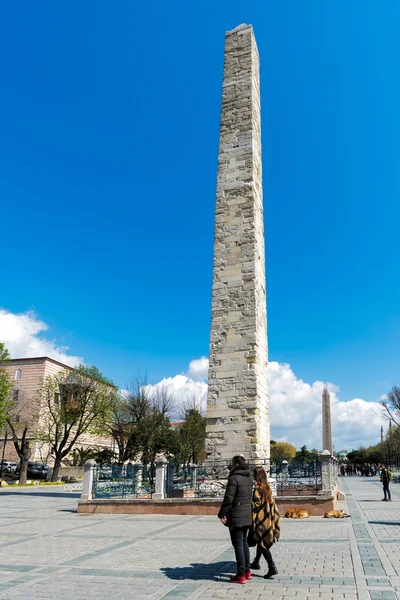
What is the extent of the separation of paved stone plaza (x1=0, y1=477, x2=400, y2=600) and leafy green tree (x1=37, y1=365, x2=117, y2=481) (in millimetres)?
25429

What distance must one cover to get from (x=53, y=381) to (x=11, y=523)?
28729 millimetres

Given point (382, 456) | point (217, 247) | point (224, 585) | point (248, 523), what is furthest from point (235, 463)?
point (382, 456)

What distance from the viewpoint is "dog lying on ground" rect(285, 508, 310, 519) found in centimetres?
1375

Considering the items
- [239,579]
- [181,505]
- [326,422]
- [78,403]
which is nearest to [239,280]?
[181,505]

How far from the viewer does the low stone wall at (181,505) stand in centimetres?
1430

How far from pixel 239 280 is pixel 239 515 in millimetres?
11641

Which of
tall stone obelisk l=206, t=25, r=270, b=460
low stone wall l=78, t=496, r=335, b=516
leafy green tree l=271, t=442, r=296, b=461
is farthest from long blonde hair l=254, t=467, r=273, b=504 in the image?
leafy green tree l=271, t=442, r=296, b=461

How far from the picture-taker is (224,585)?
632 cm

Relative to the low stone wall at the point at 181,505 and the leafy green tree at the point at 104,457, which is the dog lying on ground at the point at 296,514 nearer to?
the low stone wall at the point at 181,505

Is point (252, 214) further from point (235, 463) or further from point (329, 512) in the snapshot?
point (235, 463)

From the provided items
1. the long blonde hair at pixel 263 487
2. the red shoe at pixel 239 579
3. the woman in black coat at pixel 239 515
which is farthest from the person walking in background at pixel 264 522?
the red shoe at pixel 239 579

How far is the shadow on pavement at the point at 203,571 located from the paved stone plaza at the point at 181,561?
0.01 meters

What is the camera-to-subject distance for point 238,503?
665 cm

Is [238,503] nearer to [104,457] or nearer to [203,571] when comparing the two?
[203,571]
